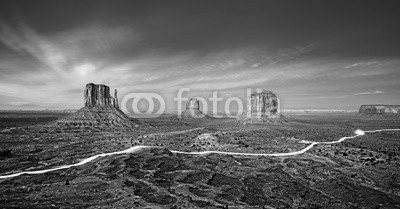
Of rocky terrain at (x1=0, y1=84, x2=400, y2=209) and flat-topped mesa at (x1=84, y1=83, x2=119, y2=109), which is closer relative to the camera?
rocky terrain at (x1=0, y1=84, x2=400, y2=209)

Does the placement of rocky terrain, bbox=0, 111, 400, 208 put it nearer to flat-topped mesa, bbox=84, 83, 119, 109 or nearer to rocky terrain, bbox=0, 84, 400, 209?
rocky terrain, bbox=0, 84, 400, 209

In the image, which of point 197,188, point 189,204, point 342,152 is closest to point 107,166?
point 197,188

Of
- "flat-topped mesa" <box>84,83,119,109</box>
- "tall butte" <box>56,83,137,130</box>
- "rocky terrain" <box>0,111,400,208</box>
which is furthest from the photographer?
"flat-topped mesa" <box>84,83,119,109</box>

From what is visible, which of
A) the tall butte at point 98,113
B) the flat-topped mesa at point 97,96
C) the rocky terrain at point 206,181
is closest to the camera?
the rocky terrain at point 206,181

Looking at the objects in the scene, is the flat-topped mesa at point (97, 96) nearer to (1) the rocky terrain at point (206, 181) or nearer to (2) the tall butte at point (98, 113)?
(2) the tall butte at point (98, 113)

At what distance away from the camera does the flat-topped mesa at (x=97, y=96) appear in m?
181

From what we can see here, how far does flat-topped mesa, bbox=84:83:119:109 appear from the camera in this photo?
181 meters

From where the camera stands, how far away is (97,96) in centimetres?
18388

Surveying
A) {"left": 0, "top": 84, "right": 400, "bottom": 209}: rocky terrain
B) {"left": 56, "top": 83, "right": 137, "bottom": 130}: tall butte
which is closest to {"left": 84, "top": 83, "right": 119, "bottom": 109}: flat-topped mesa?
{"left": 56, "top": 83, "right": 137, "bottom": 130}: tall butte

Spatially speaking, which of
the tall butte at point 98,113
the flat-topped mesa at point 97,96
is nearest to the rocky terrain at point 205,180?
the tall butte at point 98,113

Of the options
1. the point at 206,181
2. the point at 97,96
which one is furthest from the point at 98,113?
the point at 206,181

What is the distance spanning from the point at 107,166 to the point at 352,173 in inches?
2081

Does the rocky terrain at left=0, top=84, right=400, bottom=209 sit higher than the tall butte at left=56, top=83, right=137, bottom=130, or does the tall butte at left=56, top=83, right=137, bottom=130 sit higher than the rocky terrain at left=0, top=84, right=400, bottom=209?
the tall butte at left=56, top=83, right=137, bottom=130

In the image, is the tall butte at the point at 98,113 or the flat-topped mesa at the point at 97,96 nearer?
the tall butte at the point at 98,113
